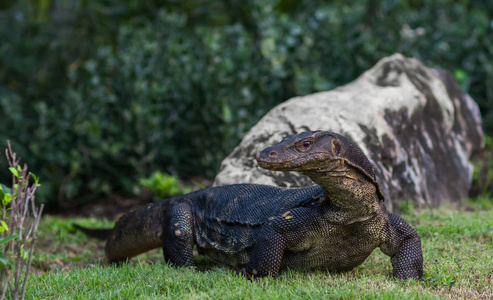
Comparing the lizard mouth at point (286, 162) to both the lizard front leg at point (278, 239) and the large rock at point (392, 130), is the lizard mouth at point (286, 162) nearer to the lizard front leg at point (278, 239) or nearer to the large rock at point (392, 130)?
the lizard front leg at point (278, 239)

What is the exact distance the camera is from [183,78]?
940 centimetres

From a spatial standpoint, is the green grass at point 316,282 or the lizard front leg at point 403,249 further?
the lizard front leg at point 403,249

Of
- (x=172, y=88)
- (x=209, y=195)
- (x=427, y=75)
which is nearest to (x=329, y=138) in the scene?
(x=209, y=195)

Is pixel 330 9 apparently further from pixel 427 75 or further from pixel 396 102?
pixel 396 102

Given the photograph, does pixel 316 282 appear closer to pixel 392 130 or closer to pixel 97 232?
pixel 392 130

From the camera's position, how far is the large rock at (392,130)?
Result: 601cm

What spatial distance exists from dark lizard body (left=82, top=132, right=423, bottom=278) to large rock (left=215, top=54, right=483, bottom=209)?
1289 millimetres

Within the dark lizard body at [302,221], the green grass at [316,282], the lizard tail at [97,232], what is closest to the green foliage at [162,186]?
the lizard tail at [97,232]

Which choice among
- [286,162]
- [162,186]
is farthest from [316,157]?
[162,186]

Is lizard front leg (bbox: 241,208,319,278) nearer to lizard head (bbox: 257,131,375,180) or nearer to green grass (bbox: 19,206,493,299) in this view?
green grass (bbox: 19,206,493,299)

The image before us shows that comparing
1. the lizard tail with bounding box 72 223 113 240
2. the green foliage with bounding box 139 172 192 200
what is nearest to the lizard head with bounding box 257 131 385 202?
the lizard tail with bounding box 72 223 113 240

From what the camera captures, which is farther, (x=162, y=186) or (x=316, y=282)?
(x=162, y=186)

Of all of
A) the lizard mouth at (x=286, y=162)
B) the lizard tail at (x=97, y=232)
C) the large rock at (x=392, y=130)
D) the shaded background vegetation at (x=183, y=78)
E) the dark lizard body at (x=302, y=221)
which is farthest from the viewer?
the shaded background vegetation at (x=183, y=78)

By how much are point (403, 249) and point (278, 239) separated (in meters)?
0.90
